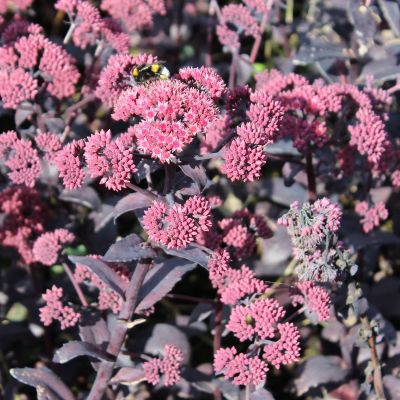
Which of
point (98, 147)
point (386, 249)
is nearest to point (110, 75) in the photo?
point (98, 147)

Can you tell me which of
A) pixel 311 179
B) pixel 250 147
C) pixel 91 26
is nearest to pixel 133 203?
pixel 250 147

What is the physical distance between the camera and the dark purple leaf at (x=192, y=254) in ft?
8.24

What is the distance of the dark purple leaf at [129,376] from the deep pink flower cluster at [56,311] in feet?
0.91

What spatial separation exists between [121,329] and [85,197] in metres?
0.80

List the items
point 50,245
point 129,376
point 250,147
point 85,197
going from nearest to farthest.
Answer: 1. point 250,147
2. point 129,376
3. point 50,245
4. point 85,197

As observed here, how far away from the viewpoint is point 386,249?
4004 millimetres

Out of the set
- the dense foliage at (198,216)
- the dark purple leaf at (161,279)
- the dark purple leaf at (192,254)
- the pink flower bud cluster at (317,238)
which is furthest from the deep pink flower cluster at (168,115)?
the dark purple leaf at (161,279)

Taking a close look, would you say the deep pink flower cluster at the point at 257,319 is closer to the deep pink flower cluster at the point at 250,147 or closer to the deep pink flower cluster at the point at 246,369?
the deep pink flower cluster at the point at 246,369

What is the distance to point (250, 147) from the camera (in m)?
2.44

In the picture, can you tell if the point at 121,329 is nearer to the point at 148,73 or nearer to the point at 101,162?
the point at 101,162

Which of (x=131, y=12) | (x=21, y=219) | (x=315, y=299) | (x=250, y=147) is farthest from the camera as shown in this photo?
(x=131, y=12)

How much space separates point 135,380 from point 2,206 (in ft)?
3.38

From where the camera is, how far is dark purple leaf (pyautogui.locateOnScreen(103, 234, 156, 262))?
255 centimetres

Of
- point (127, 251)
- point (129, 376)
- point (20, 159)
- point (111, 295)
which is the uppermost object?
point (20, 159)
